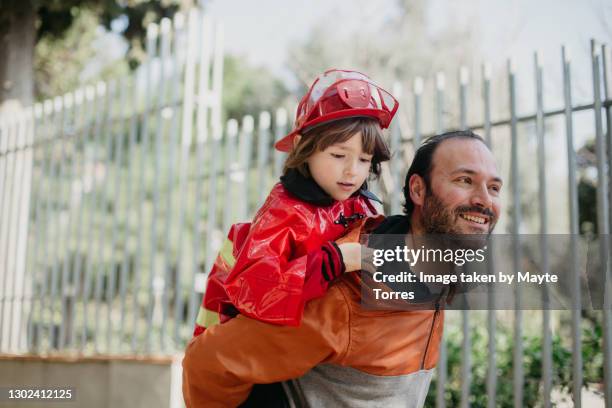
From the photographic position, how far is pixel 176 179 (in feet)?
Answer: 20.0

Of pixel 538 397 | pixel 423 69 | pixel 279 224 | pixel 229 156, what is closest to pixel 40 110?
pixel 229 156

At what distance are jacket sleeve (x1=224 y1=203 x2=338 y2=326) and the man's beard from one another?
302 millimetres

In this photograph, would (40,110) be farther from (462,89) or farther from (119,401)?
(462,89)

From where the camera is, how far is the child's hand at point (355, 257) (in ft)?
5.70

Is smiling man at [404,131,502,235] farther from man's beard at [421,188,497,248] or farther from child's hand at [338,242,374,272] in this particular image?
child's hand at [338,242,374,272]

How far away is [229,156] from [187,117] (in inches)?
27.4

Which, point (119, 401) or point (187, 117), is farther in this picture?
point (187, 117)

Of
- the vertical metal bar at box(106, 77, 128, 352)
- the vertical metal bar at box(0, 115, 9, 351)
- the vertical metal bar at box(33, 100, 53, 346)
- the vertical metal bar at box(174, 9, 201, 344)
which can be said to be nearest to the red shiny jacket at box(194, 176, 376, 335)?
the vertical metal bar at box(174, 9, 201, 344)

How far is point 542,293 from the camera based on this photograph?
2.24m

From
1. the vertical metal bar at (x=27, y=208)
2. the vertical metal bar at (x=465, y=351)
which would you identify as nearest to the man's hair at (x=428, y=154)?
the vertical metal bar at (x=465, y=351)

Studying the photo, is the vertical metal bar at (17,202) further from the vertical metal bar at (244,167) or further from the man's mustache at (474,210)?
the man's mustache at (474,210)

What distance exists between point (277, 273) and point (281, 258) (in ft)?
0.19

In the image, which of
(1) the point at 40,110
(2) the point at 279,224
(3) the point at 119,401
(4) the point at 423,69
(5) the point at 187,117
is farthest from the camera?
(4) the point at 423,69

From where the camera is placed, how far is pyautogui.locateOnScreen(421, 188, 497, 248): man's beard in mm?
1691
